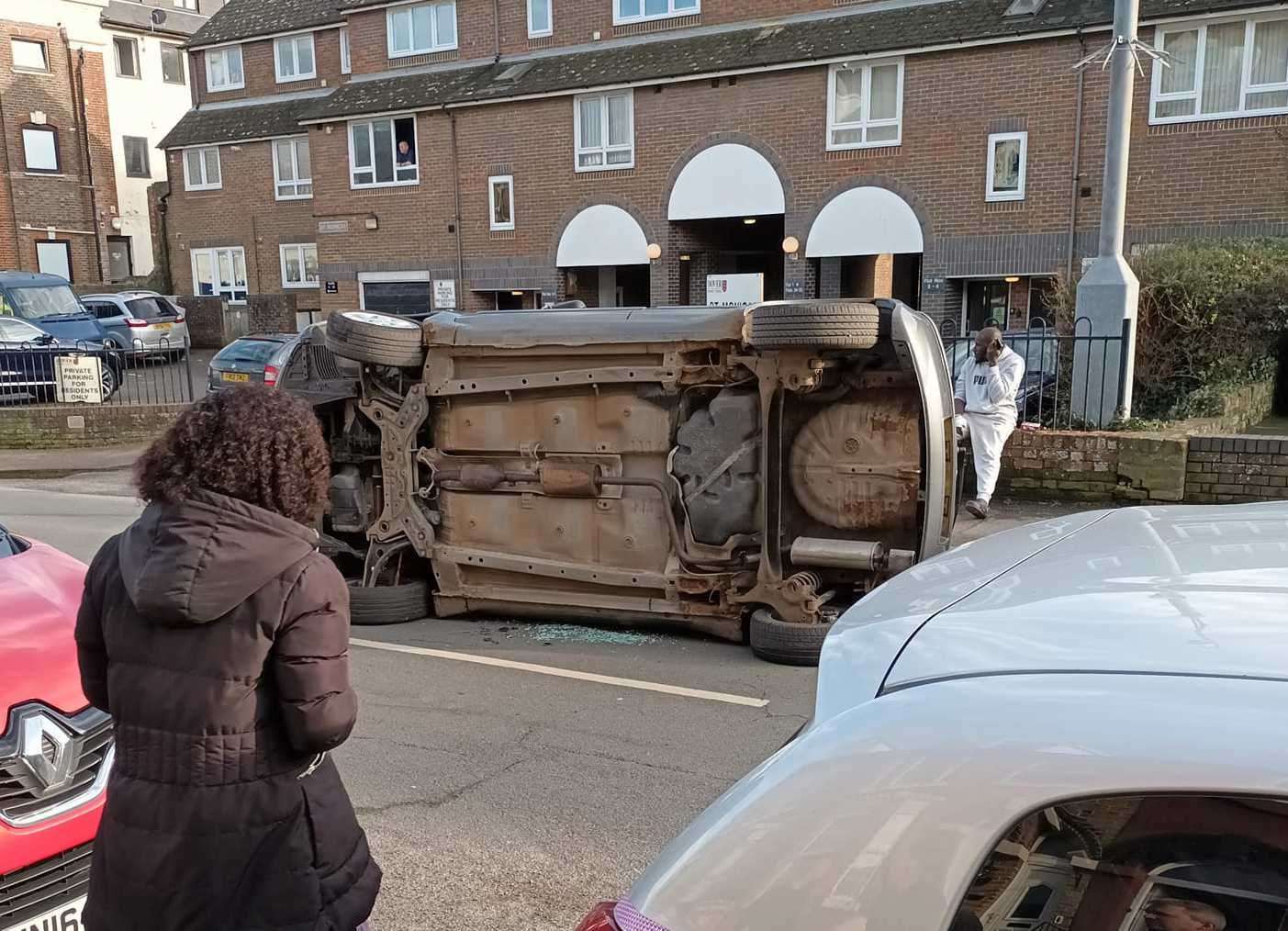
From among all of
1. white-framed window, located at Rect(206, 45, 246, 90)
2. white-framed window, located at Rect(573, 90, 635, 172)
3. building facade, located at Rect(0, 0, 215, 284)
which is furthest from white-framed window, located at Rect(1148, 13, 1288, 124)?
building facade, located at Rect(0, 0, 215, 284)

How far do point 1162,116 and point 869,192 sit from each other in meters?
5.71

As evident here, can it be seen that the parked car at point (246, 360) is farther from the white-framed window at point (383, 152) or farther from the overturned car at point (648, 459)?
the white-framed window at point (383, 152)

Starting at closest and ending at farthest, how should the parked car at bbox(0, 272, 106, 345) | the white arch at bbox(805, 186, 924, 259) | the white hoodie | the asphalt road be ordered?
the asphalt road → the white hoodie → the white arch at bbox(805, 186, 924, 259) → the parked car at bbox(0, 272, 106, 345)

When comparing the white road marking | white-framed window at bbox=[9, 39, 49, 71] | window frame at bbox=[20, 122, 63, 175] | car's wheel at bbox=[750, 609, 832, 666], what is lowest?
the white road marking

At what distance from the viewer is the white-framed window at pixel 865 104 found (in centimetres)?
2123

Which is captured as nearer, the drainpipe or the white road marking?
the white road marking

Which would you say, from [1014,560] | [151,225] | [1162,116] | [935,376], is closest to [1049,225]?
[1162,116]

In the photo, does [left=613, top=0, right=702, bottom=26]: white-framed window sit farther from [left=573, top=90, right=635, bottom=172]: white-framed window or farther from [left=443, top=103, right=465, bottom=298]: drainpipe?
[left=443, top=103, right=465, bottom=298]: drainpipe

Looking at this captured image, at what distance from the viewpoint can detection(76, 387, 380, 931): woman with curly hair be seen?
214 centimetres

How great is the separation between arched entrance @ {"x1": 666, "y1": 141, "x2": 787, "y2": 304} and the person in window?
74.0 ft

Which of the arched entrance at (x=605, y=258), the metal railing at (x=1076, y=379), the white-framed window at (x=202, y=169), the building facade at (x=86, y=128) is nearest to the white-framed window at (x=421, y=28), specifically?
the arched entrance at (x=605, y=258)

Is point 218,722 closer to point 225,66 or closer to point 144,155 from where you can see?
point 225,66

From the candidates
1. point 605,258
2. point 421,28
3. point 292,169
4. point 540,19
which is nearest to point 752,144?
point 605,258

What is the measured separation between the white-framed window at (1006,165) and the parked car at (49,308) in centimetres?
1941
